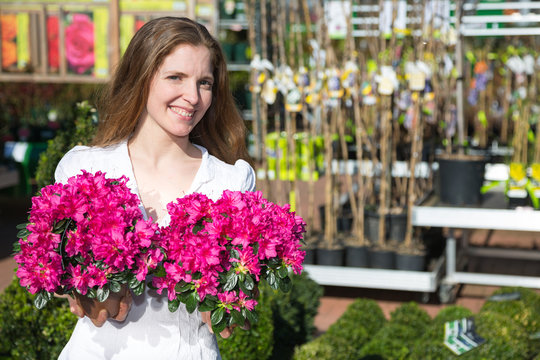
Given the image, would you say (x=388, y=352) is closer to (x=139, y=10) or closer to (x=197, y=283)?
(x=197, y=283)

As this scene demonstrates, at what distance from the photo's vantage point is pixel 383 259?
4793mm

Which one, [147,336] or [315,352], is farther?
[315,352]

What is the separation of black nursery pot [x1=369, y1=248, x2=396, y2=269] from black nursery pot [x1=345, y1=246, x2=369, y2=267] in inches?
2.9

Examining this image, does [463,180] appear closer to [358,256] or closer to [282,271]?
[358,256]

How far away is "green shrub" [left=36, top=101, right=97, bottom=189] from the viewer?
9.32 ft

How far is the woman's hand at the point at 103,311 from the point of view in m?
1.59

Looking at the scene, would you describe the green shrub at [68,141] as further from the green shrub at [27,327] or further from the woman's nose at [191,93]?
the woman's nose at [191,93]

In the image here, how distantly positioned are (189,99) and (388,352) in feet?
6.10

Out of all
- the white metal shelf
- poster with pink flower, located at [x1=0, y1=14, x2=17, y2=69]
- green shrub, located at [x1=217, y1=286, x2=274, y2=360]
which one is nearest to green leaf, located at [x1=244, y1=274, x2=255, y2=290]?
green shrub, located at [x1=217, y1=286, x2=274, y2=360]

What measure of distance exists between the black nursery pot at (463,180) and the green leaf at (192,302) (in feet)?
11.8

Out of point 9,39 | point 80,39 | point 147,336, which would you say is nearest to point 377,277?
point 147,336

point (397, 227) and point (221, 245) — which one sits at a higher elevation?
point (221, 245)

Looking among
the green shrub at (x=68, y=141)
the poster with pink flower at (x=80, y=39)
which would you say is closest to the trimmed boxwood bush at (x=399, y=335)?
the green shrub at (x=68, y=141)

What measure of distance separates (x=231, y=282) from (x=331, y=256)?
341cm
